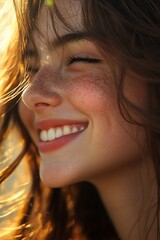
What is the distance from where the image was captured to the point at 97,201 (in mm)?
3127

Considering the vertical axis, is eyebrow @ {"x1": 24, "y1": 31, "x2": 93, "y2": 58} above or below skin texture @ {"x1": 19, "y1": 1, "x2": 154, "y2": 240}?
above

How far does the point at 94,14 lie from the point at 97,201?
1145mm

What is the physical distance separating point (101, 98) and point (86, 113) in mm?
88

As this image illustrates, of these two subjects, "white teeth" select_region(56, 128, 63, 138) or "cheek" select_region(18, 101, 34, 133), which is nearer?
"white teeth" select_region(56, 128, 63, 138)

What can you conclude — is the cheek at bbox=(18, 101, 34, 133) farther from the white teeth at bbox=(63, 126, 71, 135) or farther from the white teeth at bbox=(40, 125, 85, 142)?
the white teeth at bbox=(63, 126, 71, 135)

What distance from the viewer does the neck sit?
8.20 ft

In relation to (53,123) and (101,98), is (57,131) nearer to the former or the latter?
(53,123)

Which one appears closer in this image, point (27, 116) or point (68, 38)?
point (68, 38)

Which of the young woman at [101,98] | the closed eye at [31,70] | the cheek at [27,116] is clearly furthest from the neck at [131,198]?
the closed eye at [31,70]

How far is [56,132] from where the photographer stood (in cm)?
249

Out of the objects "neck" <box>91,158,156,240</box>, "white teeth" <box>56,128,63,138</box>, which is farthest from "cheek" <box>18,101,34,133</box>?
"neck" <box>91,158,156,240</box>

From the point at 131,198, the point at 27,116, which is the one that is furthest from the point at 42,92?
the point at 131,198

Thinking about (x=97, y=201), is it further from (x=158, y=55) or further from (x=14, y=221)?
(x=158, y=55)

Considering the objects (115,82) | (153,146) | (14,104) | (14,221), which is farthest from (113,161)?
(14,221)
